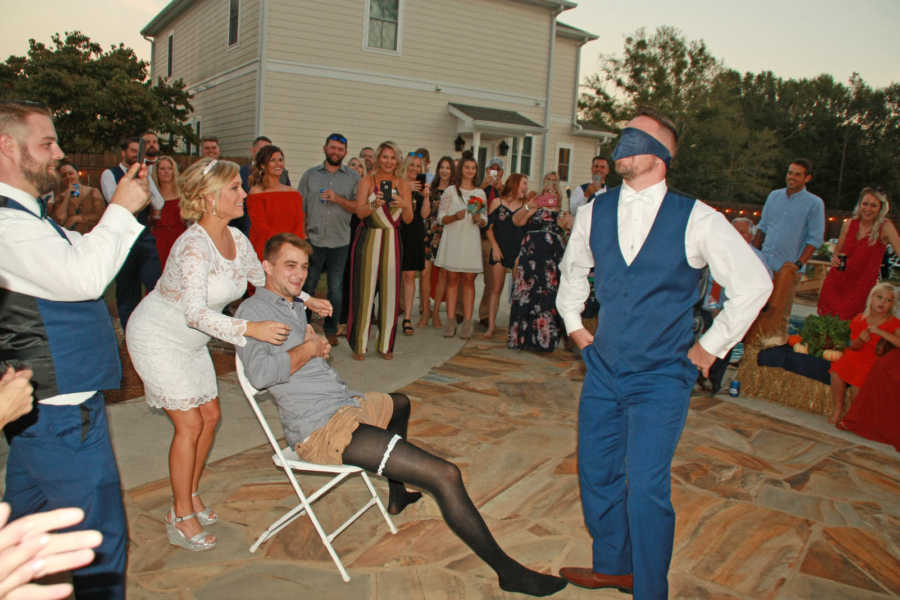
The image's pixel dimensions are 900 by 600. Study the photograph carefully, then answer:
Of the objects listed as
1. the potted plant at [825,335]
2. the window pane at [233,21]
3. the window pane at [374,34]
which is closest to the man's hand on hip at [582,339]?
the potted plant at [825,335]

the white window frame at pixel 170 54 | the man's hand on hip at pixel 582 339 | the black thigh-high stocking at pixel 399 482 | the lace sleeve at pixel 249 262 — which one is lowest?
the black thigh-high stocking at pixel 399 482

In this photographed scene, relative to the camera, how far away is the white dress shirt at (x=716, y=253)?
8.36ft

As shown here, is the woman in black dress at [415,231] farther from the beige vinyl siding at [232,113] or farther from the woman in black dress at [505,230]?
the beige vinyl siding at [232,113]

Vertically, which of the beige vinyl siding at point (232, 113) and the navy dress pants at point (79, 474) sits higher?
the beige vinyl siding at point (232, 113)

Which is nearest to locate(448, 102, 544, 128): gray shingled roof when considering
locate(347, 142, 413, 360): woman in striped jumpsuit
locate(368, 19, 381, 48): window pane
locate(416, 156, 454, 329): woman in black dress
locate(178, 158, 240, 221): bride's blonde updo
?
locate(368, 19, 381, 48): window pane

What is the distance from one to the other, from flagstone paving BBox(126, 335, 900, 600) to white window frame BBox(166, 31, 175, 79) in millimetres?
19978

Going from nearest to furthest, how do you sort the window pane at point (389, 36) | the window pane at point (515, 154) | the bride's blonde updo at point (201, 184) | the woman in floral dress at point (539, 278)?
the bride's blonde updo at point (201, 184) < the woman in floral dress at point (539, 278) < the window pane at point (389, 36) < the window pane at point (515, 154)

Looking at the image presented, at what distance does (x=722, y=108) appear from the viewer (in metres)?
37.9

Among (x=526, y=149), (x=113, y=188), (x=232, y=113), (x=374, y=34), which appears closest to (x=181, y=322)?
(x=113, y=188)

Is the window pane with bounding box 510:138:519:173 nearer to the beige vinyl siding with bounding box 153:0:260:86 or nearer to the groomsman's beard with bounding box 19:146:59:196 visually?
the beige vinyl siding with bounding box 153:0:260:86

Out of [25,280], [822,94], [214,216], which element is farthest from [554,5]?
[822,94]

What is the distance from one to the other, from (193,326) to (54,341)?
89 cm

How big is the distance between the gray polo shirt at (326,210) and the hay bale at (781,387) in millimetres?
4102

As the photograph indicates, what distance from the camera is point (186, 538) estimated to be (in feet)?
10.3
